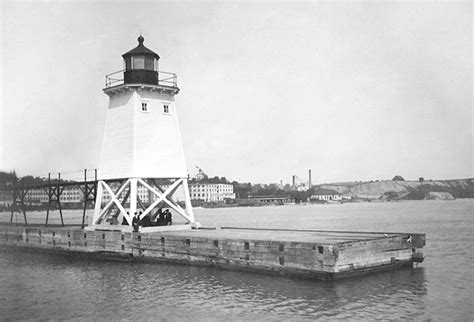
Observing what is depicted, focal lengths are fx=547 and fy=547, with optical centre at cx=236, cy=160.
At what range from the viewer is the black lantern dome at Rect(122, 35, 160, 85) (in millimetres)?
33844

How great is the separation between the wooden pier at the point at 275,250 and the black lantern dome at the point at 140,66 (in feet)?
30.9

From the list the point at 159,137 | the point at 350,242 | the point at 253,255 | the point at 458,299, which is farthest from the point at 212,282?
the point at 159,137

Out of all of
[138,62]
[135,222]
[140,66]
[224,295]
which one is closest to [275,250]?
[224,295]

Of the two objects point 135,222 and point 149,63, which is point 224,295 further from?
point 149,63

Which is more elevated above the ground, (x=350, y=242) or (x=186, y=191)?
(x=186, y=191)

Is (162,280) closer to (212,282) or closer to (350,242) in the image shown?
(212,282)

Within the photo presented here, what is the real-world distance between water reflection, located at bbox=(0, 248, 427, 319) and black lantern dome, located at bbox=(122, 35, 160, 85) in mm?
12048

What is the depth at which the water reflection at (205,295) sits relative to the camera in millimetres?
18688

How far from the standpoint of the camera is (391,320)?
57.1ft

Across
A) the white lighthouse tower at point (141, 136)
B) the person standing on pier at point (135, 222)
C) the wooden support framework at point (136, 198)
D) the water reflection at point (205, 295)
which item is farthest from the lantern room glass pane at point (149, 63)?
the water reflection at point (205, 295)

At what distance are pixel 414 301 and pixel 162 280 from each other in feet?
36.4

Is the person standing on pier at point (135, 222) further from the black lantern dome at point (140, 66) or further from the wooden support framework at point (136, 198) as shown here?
the black lantern dome at point (140, 66)

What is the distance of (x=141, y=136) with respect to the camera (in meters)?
33.0

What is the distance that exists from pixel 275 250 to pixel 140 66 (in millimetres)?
16202
